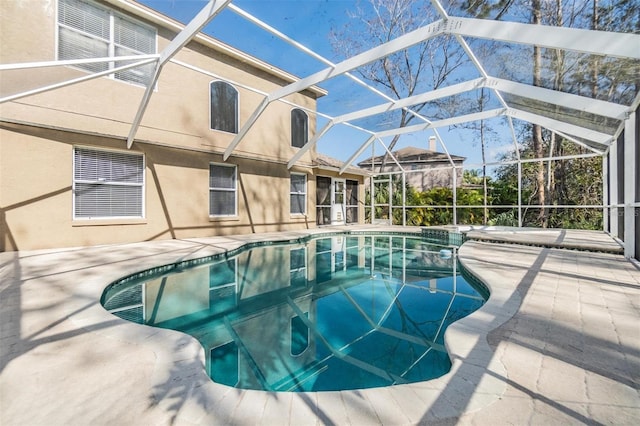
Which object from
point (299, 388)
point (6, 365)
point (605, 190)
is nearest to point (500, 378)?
point (299, 388)

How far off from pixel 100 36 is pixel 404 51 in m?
11.7

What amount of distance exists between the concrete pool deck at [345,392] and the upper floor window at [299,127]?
34.3 feet

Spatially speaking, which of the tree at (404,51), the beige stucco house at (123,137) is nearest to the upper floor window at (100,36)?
the beige stucco house at (123,137)

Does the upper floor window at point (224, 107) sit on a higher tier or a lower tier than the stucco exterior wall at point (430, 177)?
higher

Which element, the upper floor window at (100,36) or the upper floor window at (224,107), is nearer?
the upper floor window at (100,36)

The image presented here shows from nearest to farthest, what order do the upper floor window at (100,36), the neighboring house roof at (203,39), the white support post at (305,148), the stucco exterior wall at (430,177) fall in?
the upper floor window at (100,36), the neighboring house roof at (203,39), the white support post at (305,148), the stucco exterior wall at (430,177)

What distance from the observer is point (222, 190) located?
34.8 ft

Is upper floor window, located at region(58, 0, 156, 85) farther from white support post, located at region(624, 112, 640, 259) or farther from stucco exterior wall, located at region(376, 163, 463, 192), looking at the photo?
stucco exterior wall, located at region(376, 163, 463, 192)

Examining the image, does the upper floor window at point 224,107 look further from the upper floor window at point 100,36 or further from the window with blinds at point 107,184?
the window with blinds at point 107,184

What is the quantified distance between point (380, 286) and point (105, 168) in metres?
7.71

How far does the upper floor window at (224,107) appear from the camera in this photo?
10297mm

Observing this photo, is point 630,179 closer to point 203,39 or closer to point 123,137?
point 203,39

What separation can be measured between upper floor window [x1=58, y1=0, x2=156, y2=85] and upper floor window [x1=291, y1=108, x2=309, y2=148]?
232 inches

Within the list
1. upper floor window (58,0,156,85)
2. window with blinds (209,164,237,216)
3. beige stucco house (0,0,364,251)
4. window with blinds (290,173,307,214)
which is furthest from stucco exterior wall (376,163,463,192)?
upper floor window (58,0,156,85)
